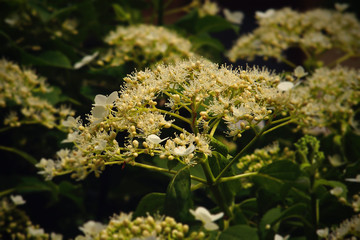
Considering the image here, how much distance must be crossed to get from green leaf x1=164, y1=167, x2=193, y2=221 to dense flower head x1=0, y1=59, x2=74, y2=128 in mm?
594

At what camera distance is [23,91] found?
Result: 107cm

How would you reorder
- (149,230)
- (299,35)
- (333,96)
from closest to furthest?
(149,230) → (333,96) → (299,35)

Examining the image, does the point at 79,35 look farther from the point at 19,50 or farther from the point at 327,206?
the point at 327,206

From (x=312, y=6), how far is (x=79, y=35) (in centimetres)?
146

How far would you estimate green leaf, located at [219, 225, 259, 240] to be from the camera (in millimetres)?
626

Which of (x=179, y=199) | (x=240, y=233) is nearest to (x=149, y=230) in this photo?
(x=179, y=199)

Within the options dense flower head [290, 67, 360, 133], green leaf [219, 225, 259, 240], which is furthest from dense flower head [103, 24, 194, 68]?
green leaf [219, 225, 259, 240]

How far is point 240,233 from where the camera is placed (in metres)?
0.63

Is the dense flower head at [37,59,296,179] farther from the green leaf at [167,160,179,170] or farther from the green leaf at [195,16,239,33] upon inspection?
the green leaf at [195,16,239,33]

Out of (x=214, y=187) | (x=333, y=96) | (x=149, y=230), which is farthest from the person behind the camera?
(x=333, y=96)

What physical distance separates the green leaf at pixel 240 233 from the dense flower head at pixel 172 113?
0.53 ft

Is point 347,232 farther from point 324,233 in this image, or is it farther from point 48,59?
point 48,59

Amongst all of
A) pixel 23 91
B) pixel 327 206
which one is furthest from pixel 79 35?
pixel 327 206

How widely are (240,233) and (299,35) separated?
1076 mm
